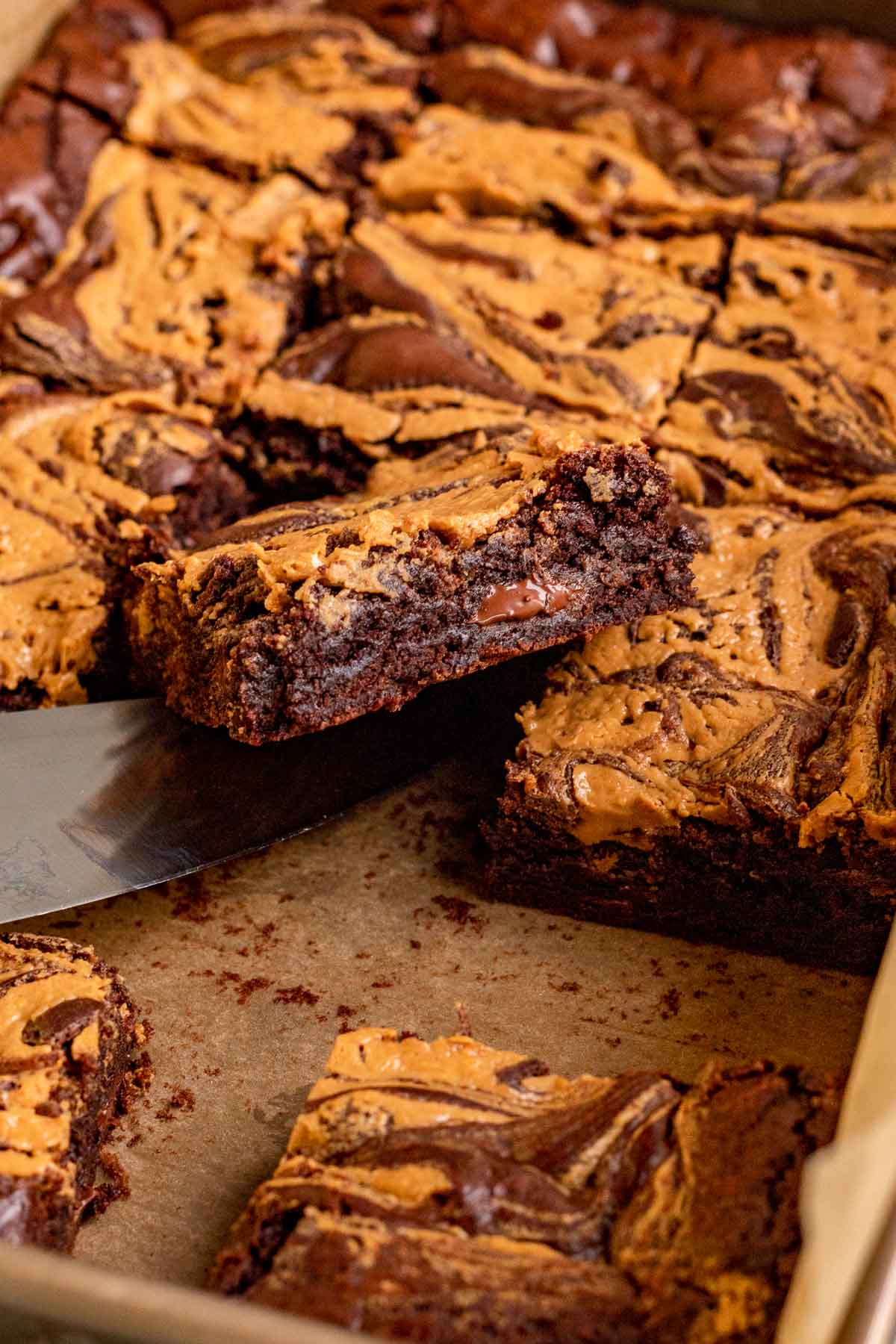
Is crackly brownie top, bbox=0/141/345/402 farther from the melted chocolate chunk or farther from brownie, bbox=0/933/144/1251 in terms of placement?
brownie, bbox=0/933/144/1251

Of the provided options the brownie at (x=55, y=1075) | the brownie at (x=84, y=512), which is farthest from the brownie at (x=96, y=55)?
A: the brownie at (x=55, y=1075)

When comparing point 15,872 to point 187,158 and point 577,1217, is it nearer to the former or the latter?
point 577,1217

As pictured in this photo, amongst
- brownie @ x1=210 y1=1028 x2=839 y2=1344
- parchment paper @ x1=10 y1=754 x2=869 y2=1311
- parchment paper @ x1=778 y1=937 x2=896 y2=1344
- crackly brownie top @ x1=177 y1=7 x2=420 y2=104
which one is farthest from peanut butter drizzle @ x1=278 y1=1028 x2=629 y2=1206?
crackly brownie top @ x1=177 y1=7 x2=420 y2=104

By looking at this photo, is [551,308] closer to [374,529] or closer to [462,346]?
[462,346]

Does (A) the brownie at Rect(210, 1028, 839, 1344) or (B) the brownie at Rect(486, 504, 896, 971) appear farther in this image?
(B) the brownie at Rect(486, 504, 896, 971)

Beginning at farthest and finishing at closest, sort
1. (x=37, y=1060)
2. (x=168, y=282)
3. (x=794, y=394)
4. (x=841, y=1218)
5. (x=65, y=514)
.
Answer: (x=168, y=282) < (x=794, y=394) < (x=65, y=514) < (x=37, y=1060) < (x=841, y=1218)

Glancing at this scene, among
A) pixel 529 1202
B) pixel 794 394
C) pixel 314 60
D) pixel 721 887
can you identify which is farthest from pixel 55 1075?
pixel 314 60

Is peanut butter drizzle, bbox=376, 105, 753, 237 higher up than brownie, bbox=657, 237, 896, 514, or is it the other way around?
peanut butter drizzle, bbox=376, 105, 753, 237

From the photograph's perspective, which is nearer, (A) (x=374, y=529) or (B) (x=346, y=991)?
(A) (x=374, y=529)
